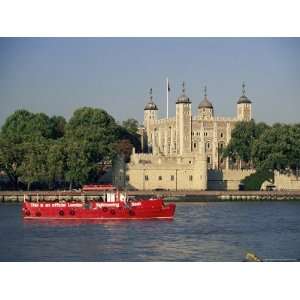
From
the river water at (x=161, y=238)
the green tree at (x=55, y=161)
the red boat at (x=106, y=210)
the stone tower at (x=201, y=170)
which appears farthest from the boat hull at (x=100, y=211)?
the stone tower at (x=201, y=170)

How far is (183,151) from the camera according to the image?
7394 centimetres

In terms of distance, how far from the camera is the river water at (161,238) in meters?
31.4

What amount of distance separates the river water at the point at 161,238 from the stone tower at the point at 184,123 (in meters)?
25.3

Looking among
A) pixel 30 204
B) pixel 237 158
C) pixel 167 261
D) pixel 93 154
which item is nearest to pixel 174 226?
pixel 30 204

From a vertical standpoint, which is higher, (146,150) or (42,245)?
(146,150)

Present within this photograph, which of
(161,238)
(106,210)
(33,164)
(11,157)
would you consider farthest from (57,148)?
(161,238)

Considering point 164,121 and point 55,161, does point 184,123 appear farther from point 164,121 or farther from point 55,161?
point 55,161

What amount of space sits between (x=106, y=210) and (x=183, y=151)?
28.8 metres

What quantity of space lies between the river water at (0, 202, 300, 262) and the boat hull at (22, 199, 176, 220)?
934 mm

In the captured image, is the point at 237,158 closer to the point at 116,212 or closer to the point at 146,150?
the point at 146,150

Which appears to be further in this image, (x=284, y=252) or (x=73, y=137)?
(x=73, y=137)

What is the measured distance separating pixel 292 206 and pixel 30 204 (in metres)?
16.8

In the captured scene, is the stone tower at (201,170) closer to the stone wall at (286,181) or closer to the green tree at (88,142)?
the stone wall at (286,181)

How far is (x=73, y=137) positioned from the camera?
67812mm
